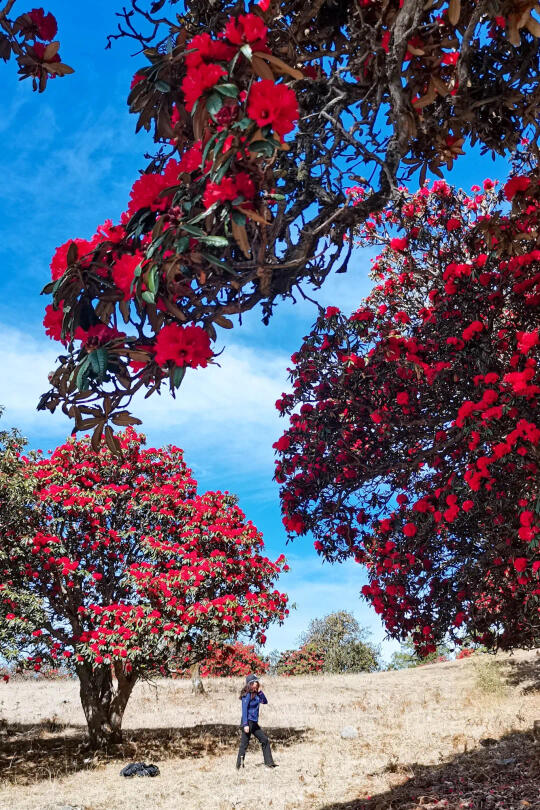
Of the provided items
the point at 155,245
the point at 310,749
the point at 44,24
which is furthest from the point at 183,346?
the point at 310,749

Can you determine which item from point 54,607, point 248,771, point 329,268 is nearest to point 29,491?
point 54,607

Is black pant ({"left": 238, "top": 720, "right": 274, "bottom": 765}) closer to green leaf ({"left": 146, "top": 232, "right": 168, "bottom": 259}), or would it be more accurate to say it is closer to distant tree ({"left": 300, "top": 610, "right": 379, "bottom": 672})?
green leaf ({"left": 146, "top": 232, "right": 168, "bottom": 259})

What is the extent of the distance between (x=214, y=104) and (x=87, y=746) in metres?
13.4

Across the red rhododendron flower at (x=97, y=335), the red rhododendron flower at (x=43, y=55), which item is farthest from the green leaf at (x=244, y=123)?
the red rhododendron flower at (x=43, y=55)

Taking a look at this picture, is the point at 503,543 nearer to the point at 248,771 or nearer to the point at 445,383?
the point at 445,383

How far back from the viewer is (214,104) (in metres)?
2.19

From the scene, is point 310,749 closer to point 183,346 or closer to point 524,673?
Result: point 524,673

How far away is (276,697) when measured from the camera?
60.7 feet

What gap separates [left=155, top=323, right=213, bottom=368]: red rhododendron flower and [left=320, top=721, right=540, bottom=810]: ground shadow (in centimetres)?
550

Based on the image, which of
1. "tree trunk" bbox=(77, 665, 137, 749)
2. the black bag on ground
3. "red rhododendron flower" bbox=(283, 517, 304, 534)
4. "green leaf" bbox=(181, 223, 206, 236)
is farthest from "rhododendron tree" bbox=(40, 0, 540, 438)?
"tree trunk" bbox=(77, 665, 137, 749)

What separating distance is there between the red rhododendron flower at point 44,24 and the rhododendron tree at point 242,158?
1.44 ft

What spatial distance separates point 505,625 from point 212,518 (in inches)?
255

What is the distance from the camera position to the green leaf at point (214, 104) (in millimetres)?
2184

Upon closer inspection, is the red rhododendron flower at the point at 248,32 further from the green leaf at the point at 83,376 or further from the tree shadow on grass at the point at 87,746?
the tree shadow on grass at the point at 87,746
